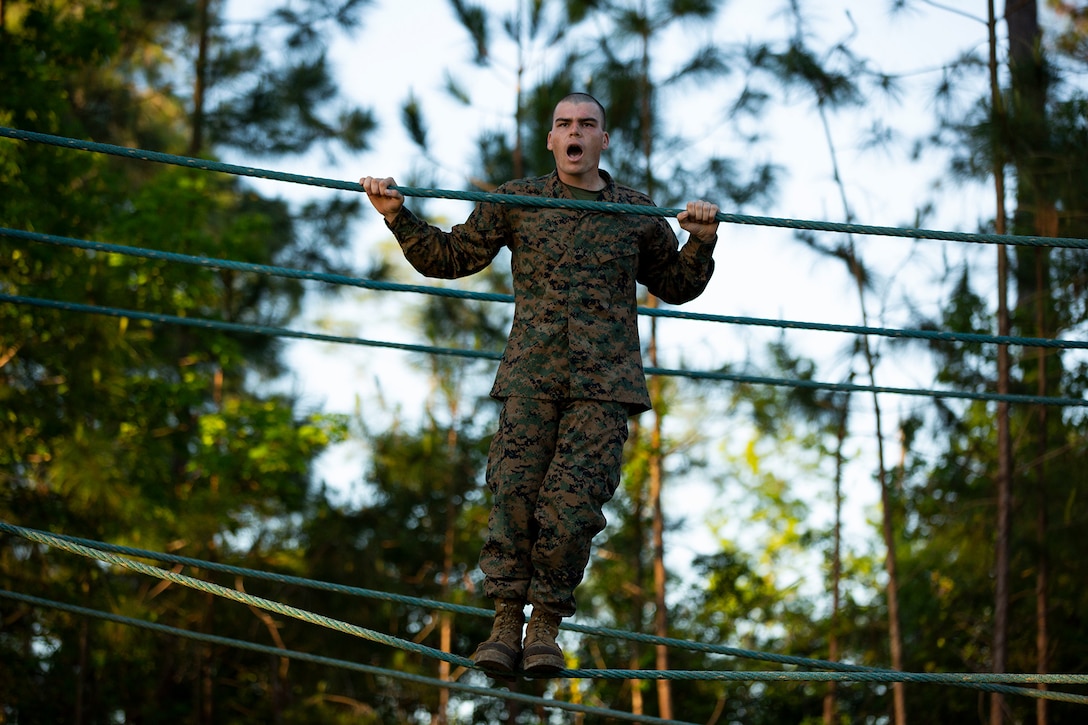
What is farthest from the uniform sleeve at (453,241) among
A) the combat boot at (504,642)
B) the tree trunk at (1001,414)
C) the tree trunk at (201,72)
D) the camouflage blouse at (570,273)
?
the tree trunk at (201,72)

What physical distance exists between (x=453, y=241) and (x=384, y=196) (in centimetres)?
19

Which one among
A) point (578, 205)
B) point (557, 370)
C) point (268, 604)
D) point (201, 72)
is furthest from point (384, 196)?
point (201, 72)

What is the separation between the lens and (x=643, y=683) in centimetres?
1288

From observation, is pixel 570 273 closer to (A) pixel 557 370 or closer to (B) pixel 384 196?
(A) pixel 557 370

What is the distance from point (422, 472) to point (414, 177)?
3604 millimetres

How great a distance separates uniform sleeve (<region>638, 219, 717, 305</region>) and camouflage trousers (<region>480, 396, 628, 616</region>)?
1.28ft

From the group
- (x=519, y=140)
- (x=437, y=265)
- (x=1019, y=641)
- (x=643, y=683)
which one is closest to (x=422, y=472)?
(x=643, y=683)

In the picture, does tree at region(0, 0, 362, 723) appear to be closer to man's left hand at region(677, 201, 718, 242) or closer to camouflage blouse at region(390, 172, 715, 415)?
camouflage blouse at region(390, 172, 715, 415)

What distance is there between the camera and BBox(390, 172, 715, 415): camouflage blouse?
279cm

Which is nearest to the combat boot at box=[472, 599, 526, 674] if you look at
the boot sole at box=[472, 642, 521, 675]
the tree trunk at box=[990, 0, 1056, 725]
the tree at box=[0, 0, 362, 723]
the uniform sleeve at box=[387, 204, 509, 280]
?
the boot sole at box=[472, 642, 521, 675]

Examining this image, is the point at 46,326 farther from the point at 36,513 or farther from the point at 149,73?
the point at 149,73

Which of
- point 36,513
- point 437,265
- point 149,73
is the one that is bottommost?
point 437,265

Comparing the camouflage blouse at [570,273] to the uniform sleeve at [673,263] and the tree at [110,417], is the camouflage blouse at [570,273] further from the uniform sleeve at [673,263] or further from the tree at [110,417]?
the tree at [110,417]

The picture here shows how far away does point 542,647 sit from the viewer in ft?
8.77
